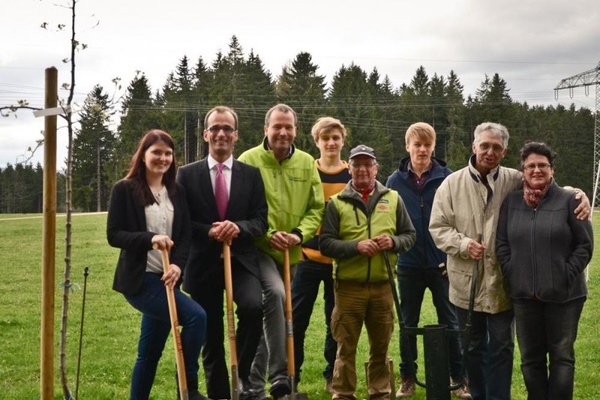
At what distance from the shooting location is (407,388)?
7168mm

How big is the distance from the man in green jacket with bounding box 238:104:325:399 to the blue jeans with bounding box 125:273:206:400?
0.76 metres

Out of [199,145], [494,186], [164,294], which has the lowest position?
[164,294]

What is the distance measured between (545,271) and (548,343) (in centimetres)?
63

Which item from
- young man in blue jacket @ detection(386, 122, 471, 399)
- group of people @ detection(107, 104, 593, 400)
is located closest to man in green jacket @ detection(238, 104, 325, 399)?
group of people @ detection(107, 104, 593, 400)

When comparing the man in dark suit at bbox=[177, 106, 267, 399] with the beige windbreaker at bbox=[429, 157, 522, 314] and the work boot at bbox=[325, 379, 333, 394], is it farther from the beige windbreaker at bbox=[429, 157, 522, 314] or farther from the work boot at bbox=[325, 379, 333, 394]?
the beige windbreaker at bbox=[429, 157, 522, 314]

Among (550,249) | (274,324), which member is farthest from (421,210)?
(274,324)

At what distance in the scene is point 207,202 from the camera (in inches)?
239

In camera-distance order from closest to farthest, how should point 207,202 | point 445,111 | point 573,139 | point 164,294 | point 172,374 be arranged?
point 164,294 < point 207,202 < point 172,374 < point 445,111 < point 573,139

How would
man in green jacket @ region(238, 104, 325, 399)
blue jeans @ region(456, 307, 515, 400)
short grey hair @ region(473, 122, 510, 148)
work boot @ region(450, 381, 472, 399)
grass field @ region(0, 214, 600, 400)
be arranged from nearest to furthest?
1. blue jeans @ region(456, 307, 515, 400)
2. short grey hair @ region(473, 122, 510, 148)
3. man in green jacket @ region(238, 104, 325, 399)
4. work boot @ region(450, 381, 472, 399)
5. grass field @ region(0, 214, 600, 400)

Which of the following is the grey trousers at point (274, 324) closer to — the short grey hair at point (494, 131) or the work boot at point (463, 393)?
the work boot at point (463, 393)

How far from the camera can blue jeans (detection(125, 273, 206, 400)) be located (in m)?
5.49

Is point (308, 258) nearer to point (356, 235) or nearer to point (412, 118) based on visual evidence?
point (356, 235)

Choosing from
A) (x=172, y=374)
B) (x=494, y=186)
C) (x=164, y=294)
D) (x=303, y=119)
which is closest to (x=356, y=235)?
(x=494, y=186)

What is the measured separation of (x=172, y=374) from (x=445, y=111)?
75.5 m
